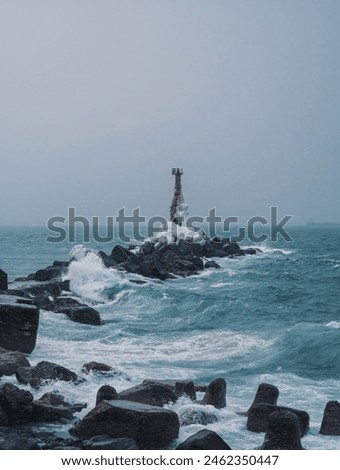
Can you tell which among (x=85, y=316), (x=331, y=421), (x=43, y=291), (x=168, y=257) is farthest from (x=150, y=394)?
(x=168, y=257)

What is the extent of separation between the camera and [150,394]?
9.54 meters

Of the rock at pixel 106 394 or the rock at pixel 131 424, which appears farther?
the rock at pixel 106 394

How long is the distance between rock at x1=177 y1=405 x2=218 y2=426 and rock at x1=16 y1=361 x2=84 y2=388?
2.40 metres

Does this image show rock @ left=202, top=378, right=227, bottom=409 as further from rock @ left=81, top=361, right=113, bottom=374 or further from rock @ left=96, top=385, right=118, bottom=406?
rock @ left=81, top=361, right=113, bottom=374

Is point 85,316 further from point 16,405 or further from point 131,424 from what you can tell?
point 131,424

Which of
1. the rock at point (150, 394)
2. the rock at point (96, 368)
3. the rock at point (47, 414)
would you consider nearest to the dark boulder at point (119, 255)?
the rock at point (96, 368)

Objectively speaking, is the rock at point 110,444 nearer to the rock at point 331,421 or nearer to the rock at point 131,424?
the rock at point 131,424

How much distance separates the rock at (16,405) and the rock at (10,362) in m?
2.34

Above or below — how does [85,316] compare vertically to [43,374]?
below

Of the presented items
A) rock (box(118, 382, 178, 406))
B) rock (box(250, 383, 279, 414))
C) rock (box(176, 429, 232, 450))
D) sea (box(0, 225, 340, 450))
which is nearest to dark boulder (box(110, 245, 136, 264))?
sea (box(0, 225, 340, 450))

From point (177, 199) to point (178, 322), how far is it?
31906 millimetres

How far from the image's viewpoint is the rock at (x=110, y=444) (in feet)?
23.9

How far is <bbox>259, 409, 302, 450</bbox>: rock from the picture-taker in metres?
7.74

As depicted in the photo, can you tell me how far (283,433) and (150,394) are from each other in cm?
247
